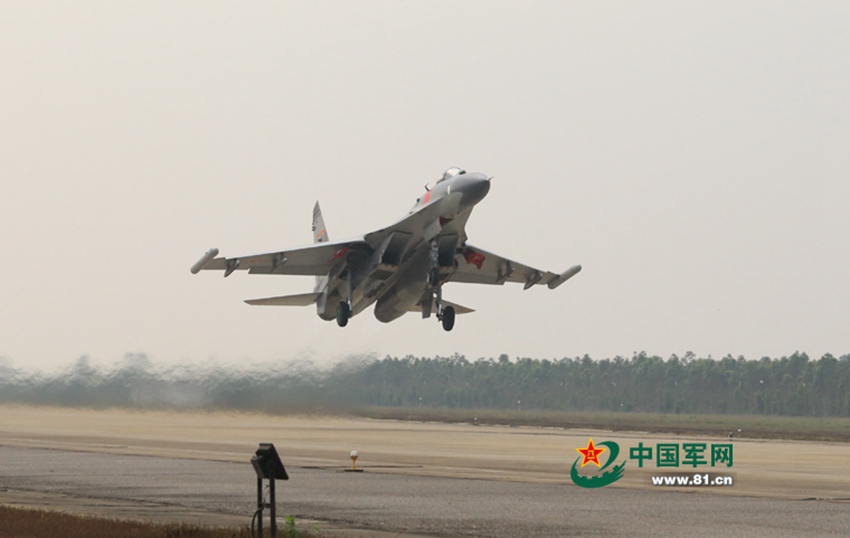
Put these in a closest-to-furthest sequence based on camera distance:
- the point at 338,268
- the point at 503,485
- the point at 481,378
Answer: the point at 503,485 < the point at 338,268 < the point at 481,378

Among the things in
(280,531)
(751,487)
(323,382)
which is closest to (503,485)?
(751,487)

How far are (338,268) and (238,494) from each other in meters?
14.8

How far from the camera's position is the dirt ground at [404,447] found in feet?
99.1

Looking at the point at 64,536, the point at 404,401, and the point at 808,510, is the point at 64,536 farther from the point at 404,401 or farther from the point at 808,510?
the point at 404,401

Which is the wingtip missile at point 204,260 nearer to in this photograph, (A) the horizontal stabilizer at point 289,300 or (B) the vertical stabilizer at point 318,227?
(A) the horizontal stabilizer at point 289,300

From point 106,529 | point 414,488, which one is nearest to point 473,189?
point 414,488

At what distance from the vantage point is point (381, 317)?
38031 mm

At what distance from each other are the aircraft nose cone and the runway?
7.68 meters

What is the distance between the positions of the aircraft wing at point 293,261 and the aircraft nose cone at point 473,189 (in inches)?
242

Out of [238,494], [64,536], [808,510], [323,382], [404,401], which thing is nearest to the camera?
[64,536]

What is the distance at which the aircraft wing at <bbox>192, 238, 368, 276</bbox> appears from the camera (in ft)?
119

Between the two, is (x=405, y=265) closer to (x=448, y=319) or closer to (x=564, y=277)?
(x=448, y=319)

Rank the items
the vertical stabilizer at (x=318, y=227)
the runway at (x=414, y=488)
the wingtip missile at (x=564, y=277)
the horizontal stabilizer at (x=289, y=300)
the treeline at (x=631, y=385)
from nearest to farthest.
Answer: the runway at (x=414, y=488) < the wingtip missile at (x=564, y=277) < the horizontal stabilizer at (x=289, y=300) < the vertical stabilizer at (x=318, y=227) < the treeline at (x=631, y=385)

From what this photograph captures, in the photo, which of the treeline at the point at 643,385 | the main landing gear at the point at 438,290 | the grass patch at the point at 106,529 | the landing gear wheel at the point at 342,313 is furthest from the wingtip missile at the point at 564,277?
the treeline at the point at 643,385
